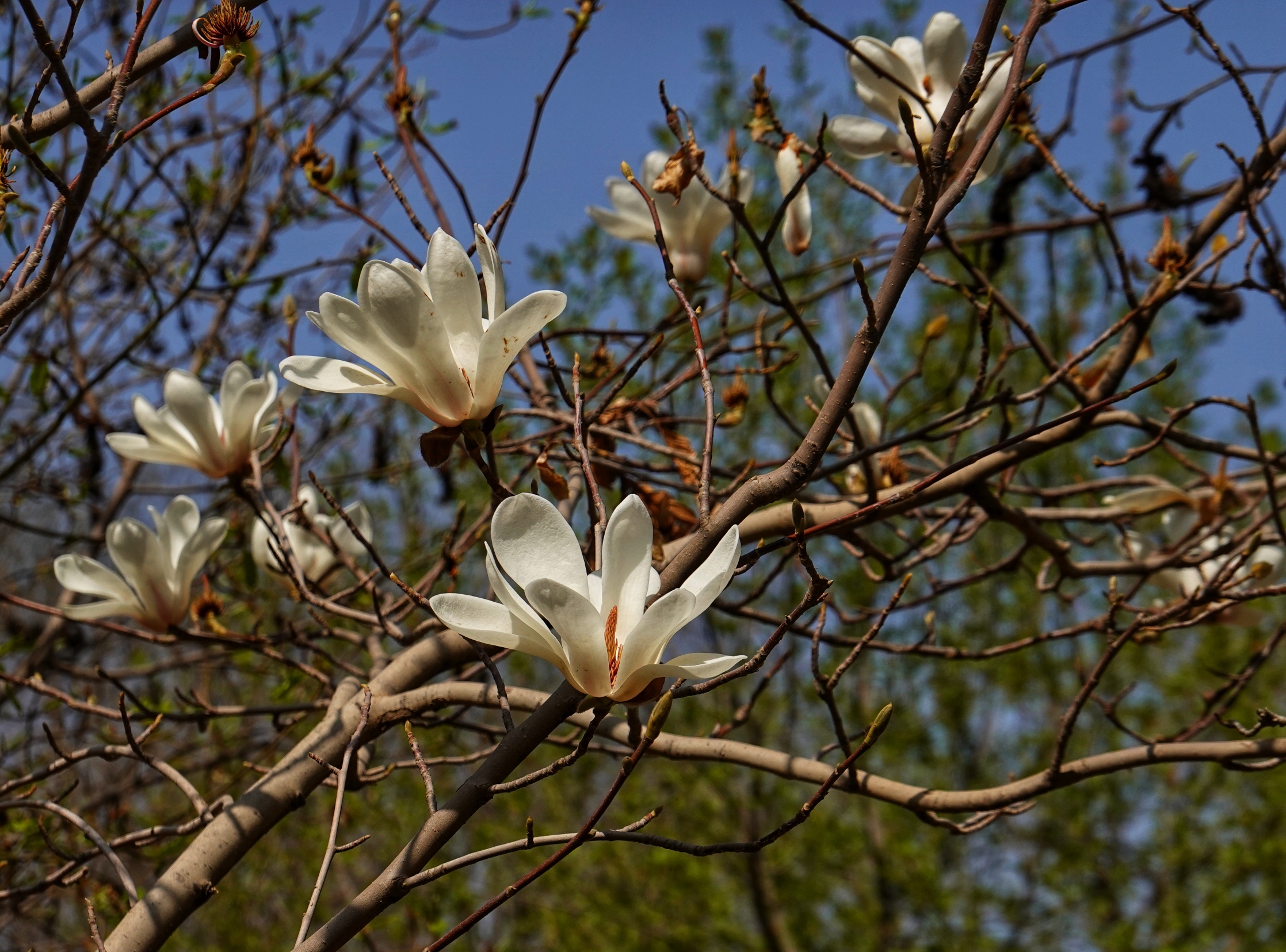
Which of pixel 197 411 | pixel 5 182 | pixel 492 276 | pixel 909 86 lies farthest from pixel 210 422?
pixel 909 86

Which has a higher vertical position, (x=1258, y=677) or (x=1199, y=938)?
(x=1258, y=677)

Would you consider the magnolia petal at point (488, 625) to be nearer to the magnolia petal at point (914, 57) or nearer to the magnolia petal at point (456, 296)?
the magnolia petal at point (456, 296)

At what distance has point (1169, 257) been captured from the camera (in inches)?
57.2

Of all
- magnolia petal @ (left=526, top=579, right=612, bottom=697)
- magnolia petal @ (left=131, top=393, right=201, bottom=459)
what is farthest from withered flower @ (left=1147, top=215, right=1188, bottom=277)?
magnolia petal @ (left=131, top=393, right=201, bottom=459)

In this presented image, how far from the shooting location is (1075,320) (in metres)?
5.54

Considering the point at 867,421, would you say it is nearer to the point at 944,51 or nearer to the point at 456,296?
the point at 944,51

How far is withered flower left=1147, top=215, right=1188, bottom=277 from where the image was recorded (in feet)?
4.75

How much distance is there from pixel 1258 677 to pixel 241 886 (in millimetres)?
6042

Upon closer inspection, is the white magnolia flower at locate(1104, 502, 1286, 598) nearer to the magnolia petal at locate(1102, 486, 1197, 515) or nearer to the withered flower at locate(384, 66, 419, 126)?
the magnolia petal at locate(1102, 486, 1197, 515)

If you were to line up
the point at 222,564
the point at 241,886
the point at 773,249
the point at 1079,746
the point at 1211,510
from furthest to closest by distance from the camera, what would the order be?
the point at 1079,746 < the point at 773,249 < the point at 241,886 < the point at 222,564 < the point at 1211,510

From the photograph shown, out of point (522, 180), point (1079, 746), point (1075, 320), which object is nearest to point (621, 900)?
point (1079, 746)

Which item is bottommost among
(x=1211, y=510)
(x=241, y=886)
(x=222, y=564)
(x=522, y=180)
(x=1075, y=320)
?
(x=241, y=886)

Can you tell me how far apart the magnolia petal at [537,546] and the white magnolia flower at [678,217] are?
3.07 ft

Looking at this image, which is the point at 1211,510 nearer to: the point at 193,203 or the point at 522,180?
the point at 522,180
